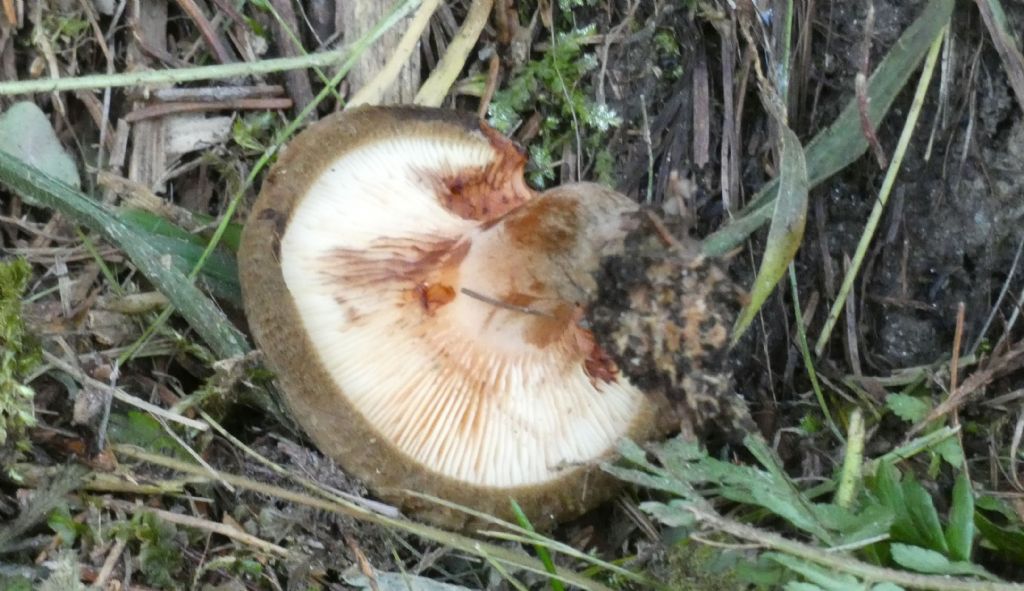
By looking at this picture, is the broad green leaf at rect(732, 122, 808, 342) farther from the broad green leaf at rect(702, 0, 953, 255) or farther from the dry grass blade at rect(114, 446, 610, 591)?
the dry grass blade at rect(114, 446, 610, 591)

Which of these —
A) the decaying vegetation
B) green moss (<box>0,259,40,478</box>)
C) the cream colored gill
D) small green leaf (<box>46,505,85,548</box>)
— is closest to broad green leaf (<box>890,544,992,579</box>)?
the decaying vegetation

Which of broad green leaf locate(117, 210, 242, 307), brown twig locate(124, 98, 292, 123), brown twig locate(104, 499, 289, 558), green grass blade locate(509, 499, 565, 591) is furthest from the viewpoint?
brown twig locate(124, 98, 292, 123)

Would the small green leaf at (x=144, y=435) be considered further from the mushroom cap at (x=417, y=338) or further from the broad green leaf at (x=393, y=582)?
the broad green leaf at (x=393, y=582)

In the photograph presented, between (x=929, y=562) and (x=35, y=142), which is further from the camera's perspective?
(x=35, y=142)

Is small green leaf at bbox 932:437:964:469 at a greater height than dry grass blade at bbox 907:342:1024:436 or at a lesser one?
lesser

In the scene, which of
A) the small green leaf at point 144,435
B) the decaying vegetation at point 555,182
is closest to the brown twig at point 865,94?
the decaying vegetation at point 555,182

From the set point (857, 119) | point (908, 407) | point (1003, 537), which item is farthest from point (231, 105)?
point (1003, 537)

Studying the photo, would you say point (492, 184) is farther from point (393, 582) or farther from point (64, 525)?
point (64, 525)
